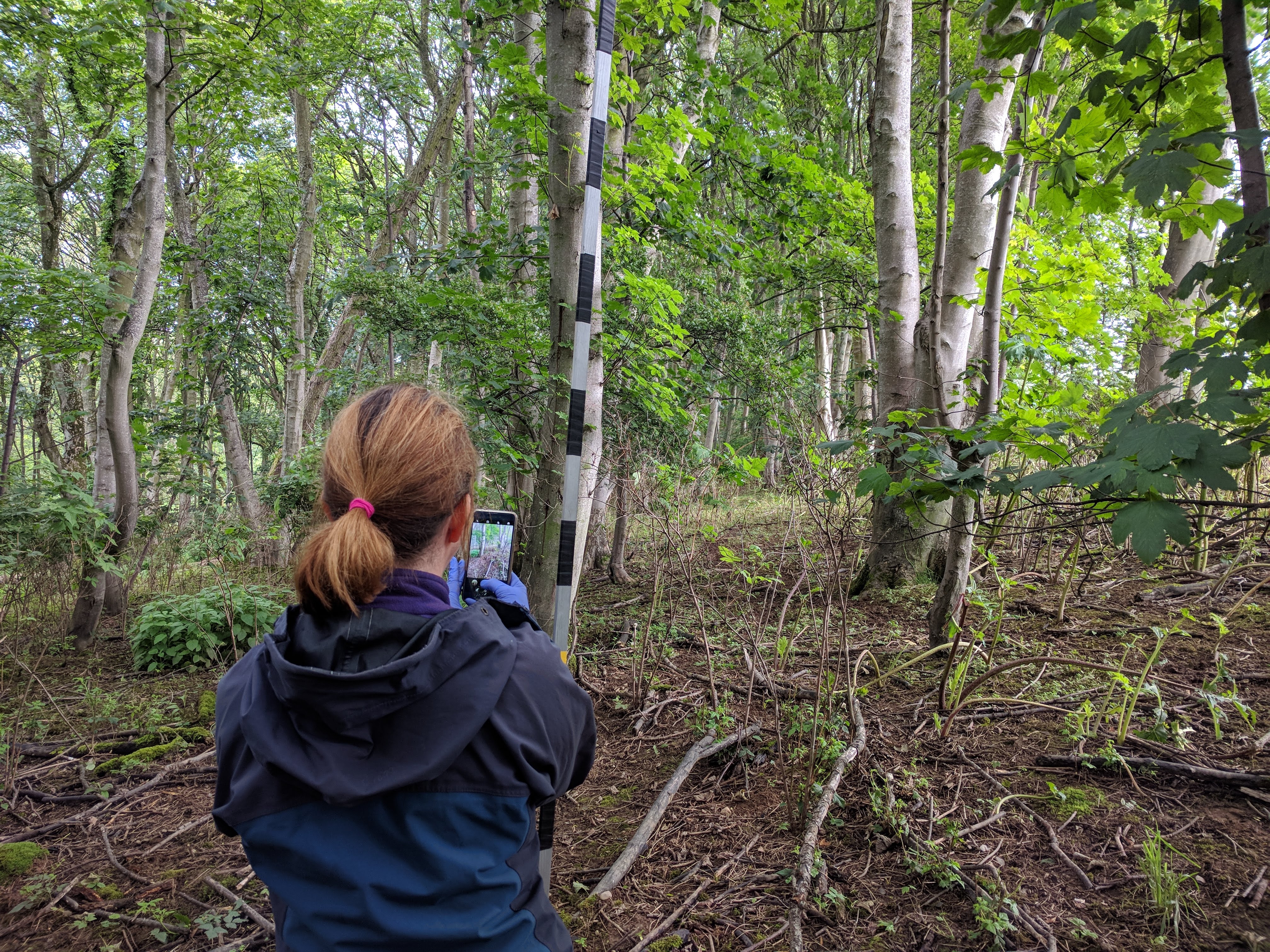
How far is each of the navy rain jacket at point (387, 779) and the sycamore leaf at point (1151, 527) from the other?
128cm

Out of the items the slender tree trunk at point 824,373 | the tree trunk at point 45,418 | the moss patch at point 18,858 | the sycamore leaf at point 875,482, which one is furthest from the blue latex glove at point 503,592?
the tree trunk at point 45,418

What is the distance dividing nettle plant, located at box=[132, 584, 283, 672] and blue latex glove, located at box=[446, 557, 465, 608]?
163 inches

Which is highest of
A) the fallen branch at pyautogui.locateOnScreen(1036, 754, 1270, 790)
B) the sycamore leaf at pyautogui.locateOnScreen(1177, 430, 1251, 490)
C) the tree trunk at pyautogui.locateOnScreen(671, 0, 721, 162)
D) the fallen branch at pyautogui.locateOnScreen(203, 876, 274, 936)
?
the tree trunk at pyautogui.locateOnScreen(671, 0, 721, 162)

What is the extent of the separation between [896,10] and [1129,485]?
4.70 m

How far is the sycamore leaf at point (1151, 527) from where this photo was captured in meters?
1.31

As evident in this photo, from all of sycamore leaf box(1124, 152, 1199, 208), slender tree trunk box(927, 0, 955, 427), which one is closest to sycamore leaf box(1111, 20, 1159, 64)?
sycamore leaf box(1124, 152, 1199, 208)

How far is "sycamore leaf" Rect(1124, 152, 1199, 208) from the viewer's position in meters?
1.46

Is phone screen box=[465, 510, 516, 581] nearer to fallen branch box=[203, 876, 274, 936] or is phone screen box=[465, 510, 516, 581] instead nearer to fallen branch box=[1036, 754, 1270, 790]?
fallen branch box=[203, 876, 274, 936]

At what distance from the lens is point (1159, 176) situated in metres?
1.49

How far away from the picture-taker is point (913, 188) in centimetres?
785

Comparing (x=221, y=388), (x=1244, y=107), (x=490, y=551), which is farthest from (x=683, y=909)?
(x=221, y=388)

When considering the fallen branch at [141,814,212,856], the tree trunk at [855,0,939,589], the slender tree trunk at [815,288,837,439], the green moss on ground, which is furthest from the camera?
the slender tree trunk at [815,288,837,439]

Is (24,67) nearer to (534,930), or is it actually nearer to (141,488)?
(141,488)

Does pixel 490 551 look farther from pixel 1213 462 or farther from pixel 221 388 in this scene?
pixel 221 388
